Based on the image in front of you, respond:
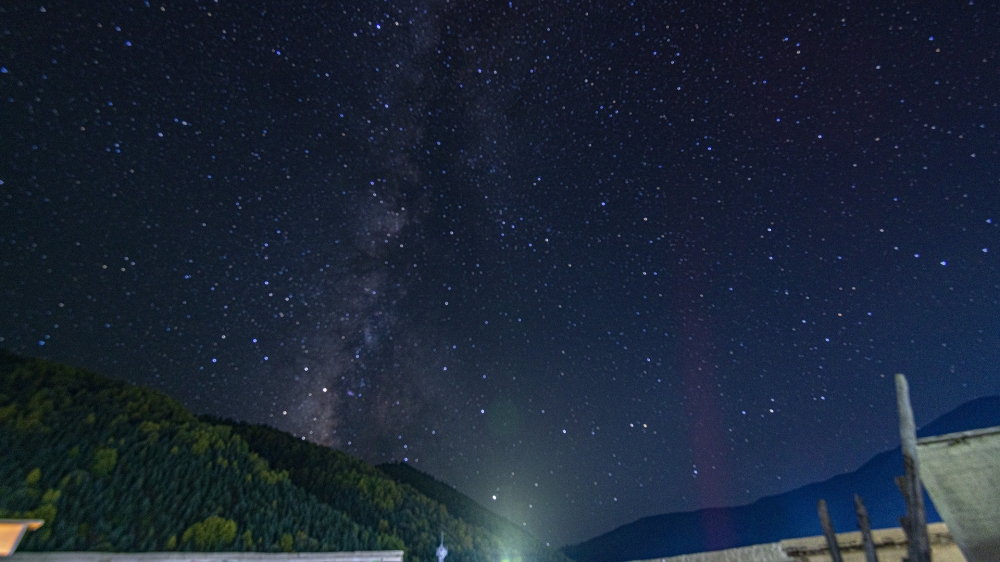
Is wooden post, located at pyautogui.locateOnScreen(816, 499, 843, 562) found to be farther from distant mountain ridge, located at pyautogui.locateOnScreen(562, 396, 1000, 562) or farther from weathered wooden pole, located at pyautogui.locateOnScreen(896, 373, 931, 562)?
distant mountain ridge, located at pyautogui.locateOnScreen(562, 396, 1000, 562)

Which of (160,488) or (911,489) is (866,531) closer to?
(911,489)

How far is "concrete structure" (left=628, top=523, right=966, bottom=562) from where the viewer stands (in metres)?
9.17

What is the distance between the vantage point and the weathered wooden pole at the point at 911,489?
6.19 metres

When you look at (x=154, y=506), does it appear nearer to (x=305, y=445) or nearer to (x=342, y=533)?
(x=342, y=533)

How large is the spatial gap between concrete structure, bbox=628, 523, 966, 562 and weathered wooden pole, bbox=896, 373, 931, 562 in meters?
3.28

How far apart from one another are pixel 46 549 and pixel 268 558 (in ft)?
14.7

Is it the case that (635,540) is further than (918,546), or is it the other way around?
(635,540)

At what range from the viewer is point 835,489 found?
125m

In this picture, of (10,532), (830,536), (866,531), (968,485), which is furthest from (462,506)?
(968,485)

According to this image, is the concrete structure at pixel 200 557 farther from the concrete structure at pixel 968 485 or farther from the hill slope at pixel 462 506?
the hill slope at pixel 462 506

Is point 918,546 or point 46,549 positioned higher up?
point 918,546

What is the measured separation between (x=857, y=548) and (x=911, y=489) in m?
4.34

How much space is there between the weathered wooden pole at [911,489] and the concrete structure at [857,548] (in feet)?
10.8

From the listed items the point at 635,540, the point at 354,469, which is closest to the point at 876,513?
the point at 635,540
